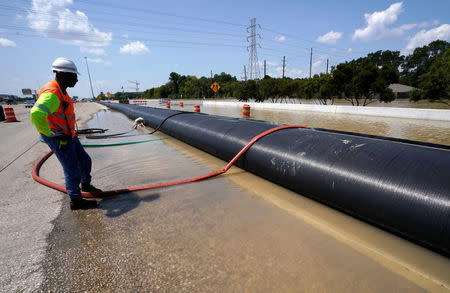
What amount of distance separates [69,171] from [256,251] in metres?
2.28

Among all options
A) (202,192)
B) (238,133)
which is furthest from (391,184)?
→ (238,133)

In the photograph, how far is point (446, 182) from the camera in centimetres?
179

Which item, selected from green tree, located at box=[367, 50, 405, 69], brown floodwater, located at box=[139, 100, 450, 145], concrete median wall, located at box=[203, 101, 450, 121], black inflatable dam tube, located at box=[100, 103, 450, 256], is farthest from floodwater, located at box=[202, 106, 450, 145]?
green tree, located at box=[367, 50, 405, 69]

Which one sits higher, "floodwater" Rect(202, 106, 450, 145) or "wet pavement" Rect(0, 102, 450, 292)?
"wet pavement" Rect(0, 102, 450, 292)

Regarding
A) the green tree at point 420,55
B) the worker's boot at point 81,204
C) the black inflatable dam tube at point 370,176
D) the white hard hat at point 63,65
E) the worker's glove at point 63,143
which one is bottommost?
the worker's boot at point 81,204

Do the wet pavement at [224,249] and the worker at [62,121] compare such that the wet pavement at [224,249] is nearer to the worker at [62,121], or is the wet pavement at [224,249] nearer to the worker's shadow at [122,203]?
the worker's shadow at [122,203]

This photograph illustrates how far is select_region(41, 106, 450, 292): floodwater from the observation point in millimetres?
1613

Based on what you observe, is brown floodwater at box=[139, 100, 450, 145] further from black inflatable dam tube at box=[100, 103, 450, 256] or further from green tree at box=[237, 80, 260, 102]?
green tree at box=[237, 80, 260, 102]

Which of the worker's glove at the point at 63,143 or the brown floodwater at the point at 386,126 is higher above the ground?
the worker's glove at the point at 63,143

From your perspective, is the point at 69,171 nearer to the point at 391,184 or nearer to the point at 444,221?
the point at 391,184

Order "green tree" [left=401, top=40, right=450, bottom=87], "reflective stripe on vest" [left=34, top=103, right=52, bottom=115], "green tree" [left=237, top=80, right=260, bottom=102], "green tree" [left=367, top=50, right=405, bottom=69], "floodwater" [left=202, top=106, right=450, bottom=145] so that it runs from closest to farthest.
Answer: "reflective stripe on vest" [left=34, top=103, right=52, bottom=115] → "floodwater" [left=202, top=106, right=450, bottom=145] → "green tree" [left=237, top=80, right=260, bottom=102] → "green tree" [left=401, top=40, right=450, bottom=87] → "green tree" [left=367, top=50, right=405, bottom=69]

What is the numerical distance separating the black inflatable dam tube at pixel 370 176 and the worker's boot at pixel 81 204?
2.27 meters

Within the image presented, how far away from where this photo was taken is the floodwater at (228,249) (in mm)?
1613

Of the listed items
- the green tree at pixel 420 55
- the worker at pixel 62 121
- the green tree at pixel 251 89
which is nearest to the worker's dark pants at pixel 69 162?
the worker at pixel 62 121
